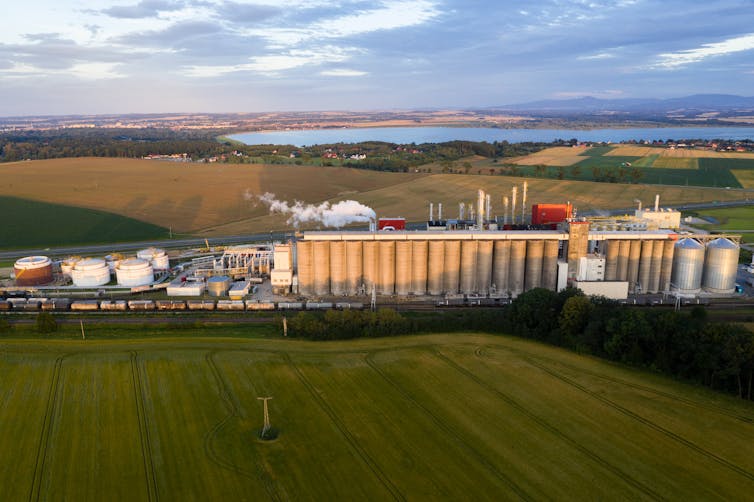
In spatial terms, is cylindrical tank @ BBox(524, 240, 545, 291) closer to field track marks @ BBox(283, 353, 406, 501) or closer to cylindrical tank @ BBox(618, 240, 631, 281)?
cylindrical tank @ BBox(618, 240, 631, 281)

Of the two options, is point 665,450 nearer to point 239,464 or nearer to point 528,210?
point 239,464

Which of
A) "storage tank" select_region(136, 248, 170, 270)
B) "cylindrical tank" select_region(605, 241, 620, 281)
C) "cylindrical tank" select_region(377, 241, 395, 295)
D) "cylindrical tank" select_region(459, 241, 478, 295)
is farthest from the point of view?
"storage tank" select_region(136, 248, 170, 270)

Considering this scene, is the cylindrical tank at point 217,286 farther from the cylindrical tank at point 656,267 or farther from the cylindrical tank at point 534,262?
the cylindrical tank at point 656,267

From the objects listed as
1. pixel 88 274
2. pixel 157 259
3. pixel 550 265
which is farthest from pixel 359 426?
pixel 157 259

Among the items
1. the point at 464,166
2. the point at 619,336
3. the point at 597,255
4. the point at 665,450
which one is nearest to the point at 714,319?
the point at 597,255

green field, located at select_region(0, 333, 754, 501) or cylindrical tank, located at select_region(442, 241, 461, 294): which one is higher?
cylindrical tank, located at select_region(442, 241, 461, 294)

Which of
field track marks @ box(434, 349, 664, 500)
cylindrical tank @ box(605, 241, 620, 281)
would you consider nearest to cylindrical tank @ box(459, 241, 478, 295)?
cylindrical tank @ box(605, 241, 620, 281)
